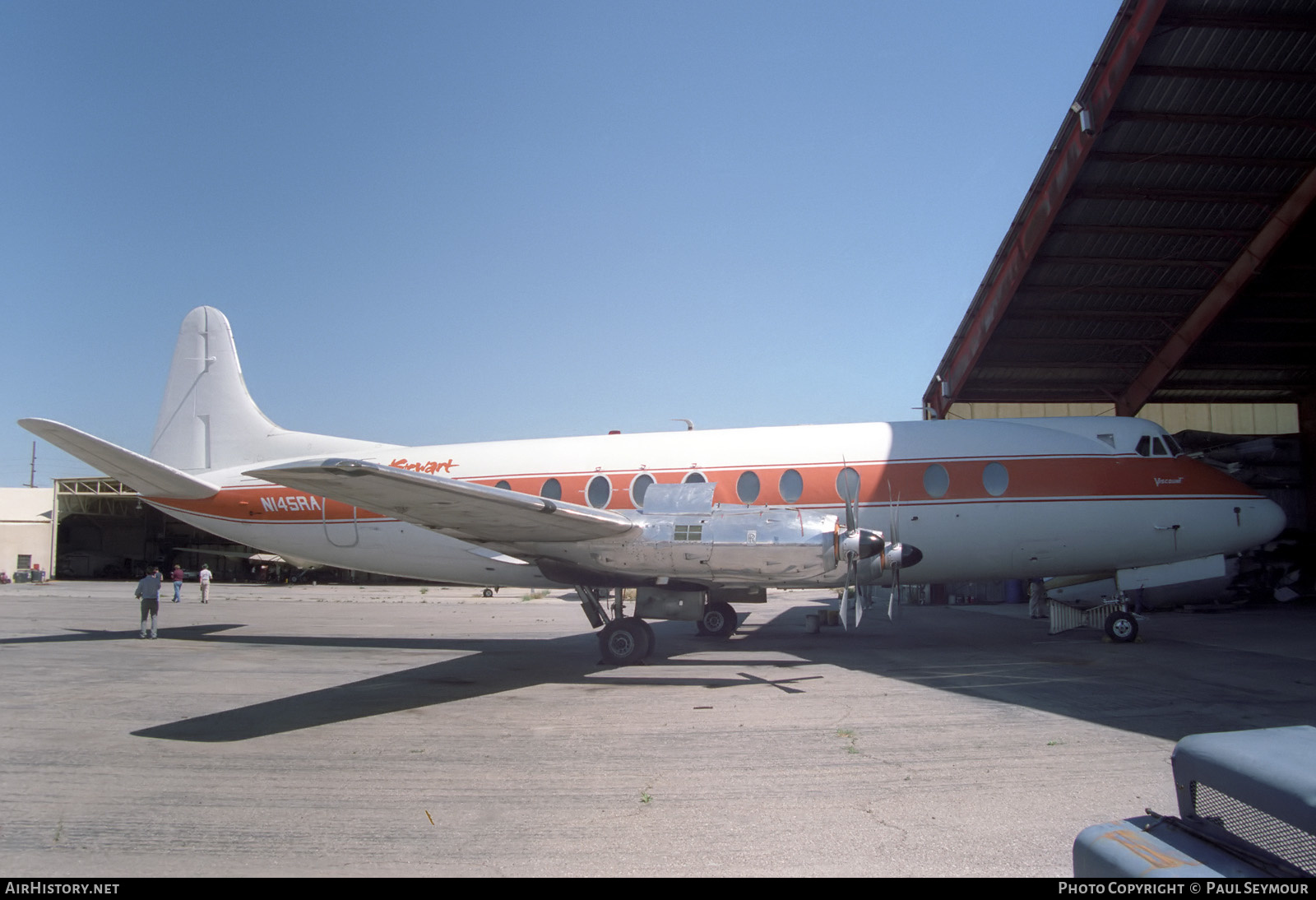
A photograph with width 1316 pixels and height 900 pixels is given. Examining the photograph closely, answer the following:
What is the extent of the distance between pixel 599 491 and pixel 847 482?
4.36 metres

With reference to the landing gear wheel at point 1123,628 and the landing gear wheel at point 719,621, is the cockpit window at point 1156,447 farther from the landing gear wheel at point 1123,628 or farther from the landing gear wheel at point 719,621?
the landing gear wheel at point 719,621

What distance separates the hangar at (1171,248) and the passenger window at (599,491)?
12.0m

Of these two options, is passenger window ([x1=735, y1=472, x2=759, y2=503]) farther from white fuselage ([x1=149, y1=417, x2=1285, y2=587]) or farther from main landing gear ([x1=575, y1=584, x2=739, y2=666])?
main landing gear ([x1=575, y1=584, x2=739, y2=666])

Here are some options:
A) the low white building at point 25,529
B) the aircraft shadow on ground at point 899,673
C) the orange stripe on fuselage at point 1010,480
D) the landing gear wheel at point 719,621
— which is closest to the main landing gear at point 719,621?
the landing gear wheel at point 719,621

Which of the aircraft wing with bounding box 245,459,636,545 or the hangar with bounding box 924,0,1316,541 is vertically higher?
the hangar with bounding box 924,0,1316,541

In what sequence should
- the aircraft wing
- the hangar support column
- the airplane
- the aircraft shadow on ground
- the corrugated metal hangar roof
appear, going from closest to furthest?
1. the aircraft shadow on ground
2. the aircraft wing
3. the airplane
4. the corrugated metal hangar roof
5. the hangar support column

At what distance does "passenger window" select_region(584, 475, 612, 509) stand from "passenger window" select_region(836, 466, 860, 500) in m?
4.00

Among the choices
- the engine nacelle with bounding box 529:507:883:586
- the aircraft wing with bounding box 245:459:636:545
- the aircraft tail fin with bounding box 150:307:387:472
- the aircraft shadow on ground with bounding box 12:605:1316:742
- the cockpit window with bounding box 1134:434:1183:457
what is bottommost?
the aircraft shadow on ground with bounding box 12:605:1316:742

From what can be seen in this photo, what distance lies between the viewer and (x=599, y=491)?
45.4ft

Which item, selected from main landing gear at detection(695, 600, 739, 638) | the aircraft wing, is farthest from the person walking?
main landing gear at detection(695, 600, 739, 638)

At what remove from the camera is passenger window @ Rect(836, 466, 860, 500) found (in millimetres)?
13172

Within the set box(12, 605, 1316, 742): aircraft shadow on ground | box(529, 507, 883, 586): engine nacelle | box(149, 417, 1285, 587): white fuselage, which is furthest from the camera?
box(149, 417, 1285, 587): white fuselage
